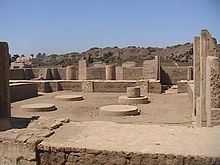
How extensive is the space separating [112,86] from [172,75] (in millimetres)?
6366

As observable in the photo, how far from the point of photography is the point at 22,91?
60.3 ft

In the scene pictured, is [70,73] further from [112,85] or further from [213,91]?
[213,91]

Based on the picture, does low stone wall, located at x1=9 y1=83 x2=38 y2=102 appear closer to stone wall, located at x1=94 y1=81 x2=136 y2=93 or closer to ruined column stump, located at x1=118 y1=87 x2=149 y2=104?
stone wall, located at x1=94 y1=81 x2=136 y2=93

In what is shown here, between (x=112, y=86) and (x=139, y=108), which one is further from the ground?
(x=112, y=86)

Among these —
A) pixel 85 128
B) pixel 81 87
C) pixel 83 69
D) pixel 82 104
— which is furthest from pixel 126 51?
pixel 85 128

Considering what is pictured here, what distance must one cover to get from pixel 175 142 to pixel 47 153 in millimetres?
2048

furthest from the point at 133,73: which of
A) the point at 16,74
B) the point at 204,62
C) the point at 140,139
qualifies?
the point at 140,139

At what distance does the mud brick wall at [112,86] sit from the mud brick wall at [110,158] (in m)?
15.3

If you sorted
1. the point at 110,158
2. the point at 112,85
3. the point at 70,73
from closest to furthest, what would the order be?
the point at 110,158
the point at 112,85
the point at 70,73

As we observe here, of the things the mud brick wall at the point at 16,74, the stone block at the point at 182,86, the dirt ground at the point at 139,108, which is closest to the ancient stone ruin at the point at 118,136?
the dirt ground at the point at 139,108

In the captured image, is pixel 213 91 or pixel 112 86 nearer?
pixel 213 91

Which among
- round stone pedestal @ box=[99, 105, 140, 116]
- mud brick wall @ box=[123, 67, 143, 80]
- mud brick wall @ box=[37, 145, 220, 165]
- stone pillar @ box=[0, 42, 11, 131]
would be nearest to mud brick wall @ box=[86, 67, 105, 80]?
mud brick wall @ box=[123, 67, 143, 80]

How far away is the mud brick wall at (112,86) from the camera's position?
20234 millimetres

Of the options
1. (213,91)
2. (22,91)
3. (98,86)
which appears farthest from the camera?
(98,86)
